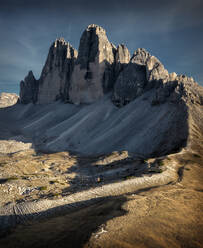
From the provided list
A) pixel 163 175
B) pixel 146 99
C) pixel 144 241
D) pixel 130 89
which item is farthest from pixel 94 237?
pixel 130 89

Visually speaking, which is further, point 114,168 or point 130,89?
point 130,89

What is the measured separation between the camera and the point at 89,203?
18.4 m

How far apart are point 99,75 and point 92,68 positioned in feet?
24.0

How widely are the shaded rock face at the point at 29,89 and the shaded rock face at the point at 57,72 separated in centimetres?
1713

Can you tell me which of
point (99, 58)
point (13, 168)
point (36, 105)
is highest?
point (99, 58)

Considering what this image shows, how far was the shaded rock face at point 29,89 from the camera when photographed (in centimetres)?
15188

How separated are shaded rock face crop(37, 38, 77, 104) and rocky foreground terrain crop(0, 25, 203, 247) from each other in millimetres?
784

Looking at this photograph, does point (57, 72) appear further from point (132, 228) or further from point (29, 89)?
point (132, 228)

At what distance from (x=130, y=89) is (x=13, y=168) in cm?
5914

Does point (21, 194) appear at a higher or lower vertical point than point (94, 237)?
lower

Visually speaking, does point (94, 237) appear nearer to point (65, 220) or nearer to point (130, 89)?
point (65, 220)

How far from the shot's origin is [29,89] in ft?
503

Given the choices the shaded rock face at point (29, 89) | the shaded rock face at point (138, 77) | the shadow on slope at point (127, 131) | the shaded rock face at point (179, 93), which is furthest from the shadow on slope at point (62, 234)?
the shaded rock face at point (29, 89)

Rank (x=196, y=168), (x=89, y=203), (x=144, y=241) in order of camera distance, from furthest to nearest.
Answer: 1. (x=196, y=168)
2. (x=89, y=203)
3. (x=144, y=241)
